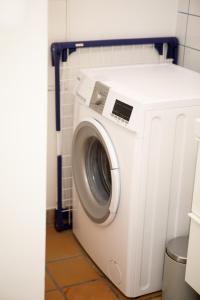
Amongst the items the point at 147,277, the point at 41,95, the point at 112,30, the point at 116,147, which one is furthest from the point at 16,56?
the point at 112,30

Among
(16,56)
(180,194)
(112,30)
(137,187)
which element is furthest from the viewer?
(112,30)

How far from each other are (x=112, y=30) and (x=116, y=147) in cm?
78

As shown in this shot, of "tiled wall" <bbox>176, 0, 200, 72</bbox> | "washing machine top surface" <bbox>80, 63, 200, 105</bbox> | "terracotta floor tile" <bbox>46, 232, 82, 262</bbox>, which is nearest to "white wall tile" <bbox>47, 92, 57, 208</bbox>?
"terracotta floor tile" <bbox>46, 232, 82, 262</bbox>

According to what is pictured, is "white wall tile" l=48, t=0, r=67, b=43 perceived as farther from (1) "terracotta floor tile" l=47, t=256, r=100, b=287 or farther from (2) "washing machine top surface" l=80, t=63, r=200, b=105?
(1) "terracotta floor tile" l=47, t=256, r=100, b=287

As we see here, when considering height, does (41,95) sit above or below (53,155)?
above

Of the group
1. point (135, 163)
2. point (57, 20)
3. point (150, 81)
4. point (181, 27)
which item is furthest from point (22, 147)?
point (181, 27)

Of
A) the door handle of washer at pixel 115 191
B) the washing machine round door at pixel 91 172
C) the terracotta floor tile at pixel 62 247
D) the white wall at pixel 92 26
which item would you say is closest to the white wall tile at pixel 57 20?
the white wall at pixel 92 26

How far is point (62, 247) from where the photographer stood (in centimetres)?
251

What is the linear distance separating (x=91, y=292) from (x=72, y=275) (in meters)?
0.16

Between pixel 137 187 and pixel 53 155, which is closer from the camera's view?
pixel 137 187

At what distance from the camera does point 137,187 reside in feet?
6.35

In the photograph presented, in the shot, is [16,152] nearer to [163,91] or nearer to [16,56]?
[16,56]

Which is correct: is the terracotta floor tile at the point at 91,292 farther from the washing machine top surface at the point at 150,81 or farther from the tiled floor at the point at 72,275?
the washing machine top surface at the point at 150,81

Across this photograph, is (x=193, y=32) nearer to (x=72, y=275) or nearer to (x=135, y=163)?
(x=135, y=163)
